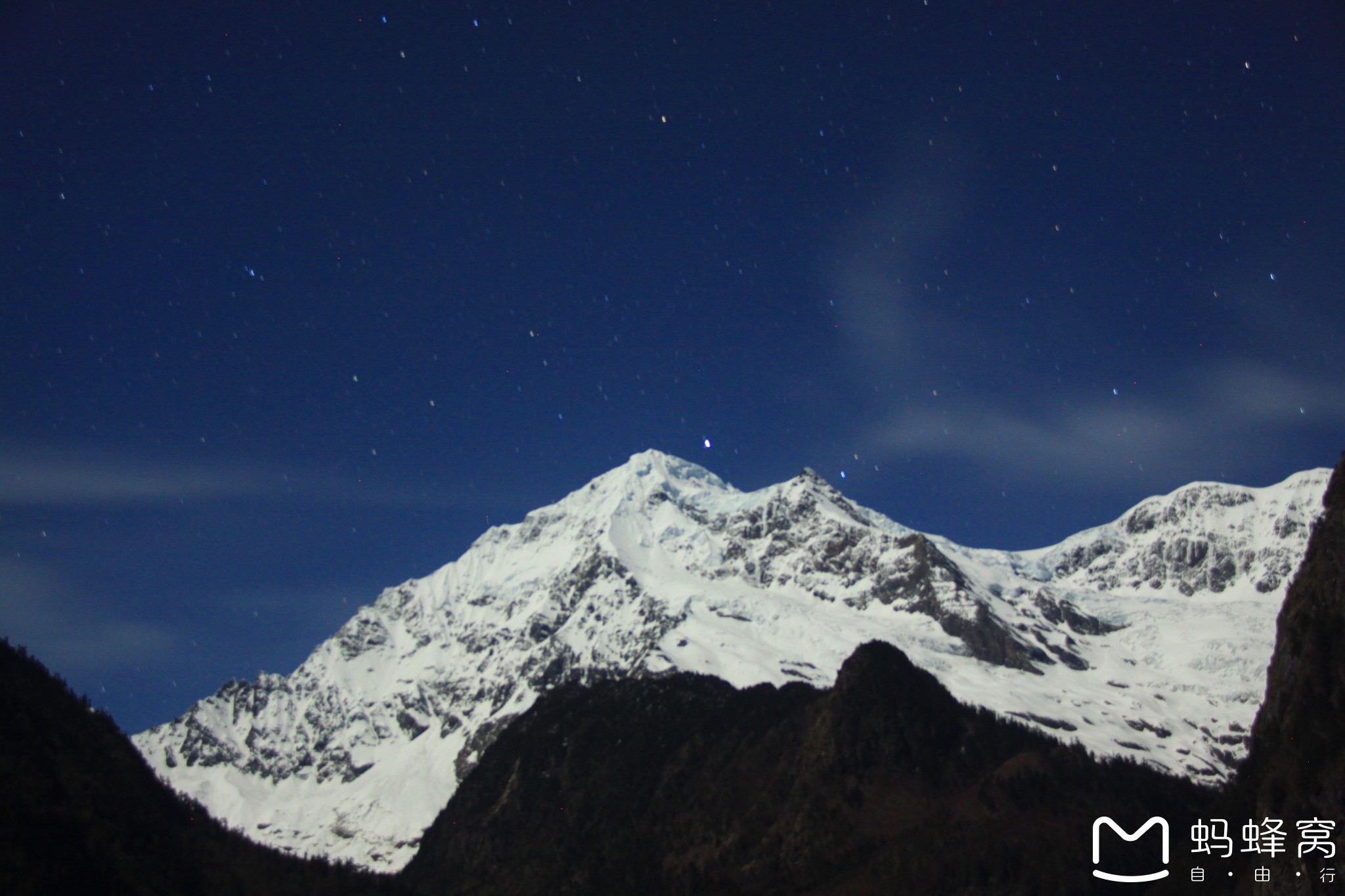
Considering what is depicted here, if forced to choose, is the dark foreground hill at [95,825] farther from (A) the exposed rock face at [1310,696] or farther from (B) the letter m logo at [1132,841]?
(A) the exposed rock face at [1310,696]

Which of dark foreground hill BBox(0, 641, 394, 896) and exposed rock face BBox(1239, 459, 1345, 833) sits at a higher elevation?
exposed rock face BBox(1239, 459, 1345, 833)

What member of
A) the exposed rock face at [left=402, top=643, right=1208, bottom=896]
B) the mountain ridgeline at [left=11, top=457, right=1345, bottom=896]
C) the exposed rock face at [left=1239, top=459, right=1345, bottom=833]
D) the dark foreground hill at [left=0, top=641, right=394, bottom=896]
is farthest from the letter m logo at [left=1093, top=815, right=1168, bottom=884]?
the dark foreground hill at [left=0, top=641, right=394, bottom=896]

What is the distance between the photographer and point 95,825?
129875mm

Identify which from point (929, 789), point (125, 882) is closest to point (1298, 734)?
point (929, 789)

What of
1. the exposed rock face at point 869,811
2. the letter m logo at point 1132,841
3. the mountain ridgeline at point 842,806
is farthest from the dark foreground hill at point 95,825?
the letter m logo at point 1132,841

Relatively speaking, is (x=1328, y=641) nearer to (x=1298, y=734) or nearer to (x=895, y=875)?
(x=1298, y=734)

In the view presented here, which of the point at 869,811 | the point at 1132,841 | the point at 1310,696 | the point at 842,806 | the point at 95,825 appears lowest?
the point at 95,825

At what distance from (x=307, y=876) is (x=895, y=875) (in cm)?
9080

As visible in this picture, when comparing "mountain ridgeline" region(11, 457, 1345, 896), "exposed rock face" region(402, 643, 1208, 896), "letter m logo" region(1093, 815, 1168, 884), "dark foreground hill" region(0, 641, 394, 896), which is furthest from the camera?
"exposed rock face" region(402, 643, 1208, 896)

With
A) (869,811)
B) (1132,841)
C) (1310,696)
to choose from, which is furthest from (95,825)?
(1310,696)

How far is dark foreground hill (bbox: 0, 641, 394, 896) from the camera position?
12019 cm

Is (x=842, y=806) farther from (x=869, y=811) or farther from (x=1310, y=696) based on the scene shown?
(x=1310, y=696)

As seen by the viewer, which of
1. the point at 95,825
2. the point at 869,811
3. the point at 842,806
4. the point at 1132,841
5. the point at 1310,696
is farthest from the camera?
the point at 842,806

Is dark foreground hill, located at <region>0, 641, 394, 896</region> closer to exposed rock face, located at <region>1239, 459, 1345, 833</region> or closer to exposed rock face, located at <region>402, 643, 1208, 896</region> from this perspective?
exposed rock face, located at <region>402, 643, 1208, 896</region>
